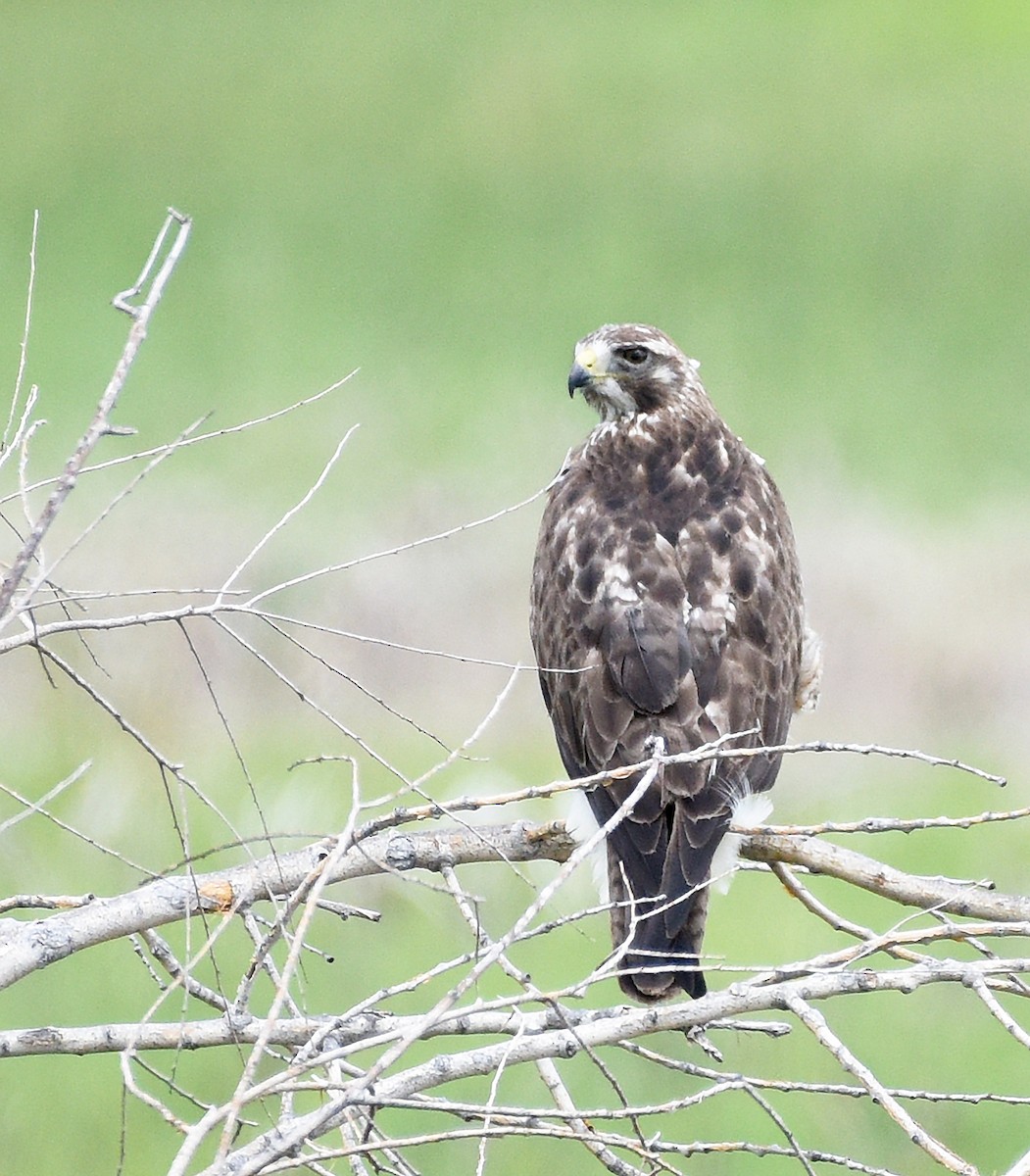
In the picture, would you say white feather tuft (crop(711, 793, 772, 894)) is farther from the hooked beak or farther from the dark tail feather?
the hooked beak

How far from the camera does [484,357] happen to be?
27438 millimetres

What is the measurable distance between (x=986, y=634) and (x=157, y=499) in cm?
761

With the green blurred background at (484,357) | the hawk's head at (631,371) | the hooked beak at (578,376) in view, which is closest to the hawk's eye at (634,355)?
the hawk's head at (631,371)

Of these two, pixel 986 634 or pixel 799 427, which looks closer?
pixel 986 634

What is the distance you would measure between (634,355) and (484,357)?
21131 mm

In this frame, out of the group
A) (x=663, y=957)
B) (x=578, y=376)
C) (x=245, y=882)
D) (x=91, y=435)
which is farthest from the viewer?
(x=578, y=376)

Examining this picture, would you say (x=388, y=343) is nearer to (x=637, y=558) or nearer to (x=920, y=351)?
(x=920, y=351)

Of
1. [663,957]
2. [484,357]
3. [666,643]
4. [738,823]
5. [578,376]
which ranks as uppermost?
[484,357]

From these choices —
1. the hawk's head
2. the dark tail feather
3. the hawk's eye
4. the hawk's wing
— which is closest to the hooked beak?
the hawk's head

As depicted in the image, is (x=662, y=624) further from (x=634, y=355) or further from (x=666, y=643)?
(x=634, y=355)

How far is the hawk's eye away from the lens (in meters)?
6.43

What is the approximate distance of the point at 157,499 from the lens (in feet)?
64.6

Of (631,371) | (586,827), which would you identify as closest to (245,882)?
(586,827)

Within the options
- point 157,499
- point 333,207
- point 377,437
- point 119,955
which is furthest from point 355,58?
point 119,955
